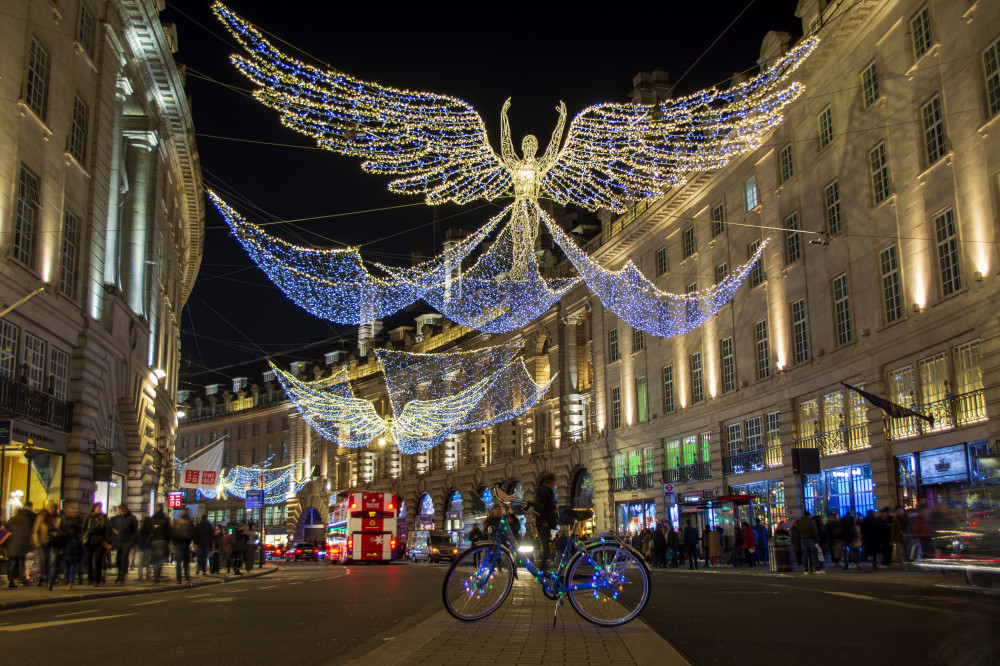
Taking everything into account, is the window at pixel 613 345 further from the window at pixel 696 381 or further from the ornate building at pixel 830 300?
the window at pixel 696 381

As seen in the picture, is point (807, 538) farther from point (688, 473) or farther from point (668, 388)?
point (668, 388)

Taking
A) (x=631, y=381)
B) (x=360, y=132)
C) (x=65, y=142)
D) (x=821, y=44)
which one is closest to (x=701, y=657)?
(x=360, y=132)

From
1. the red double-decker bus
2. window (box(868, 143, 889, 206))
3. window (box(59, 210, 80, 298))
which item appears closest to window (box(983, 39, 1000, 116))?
window (box(868, 143, 889, 206))

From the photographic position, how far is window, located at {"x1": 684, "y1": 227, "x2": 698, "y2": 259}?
133 ft

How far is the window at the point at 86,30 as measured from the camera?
25906mm

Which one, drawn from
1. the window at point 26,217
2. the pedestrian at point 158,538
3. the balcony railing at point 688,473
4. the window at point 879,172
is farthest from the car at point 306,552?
the window at point 879,172

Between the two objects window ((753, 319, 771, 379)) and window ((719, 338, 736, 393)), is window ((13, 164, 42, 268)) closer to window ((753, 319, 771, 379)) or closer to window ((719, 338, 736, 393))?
window ((753, 319, 771, 379))

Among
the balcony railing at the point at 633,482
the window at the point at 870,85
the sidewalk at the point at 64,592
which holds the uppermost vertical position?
the window at the point at 870,85

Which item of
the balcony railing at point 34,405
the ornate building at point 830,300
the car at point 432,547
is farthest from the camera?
the car at point 432,547

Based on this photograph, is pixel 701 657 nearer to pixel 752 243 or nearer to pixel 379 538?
pixel 752 243

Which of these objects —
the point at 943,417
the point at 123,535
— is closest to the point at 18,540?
the point at 123,535

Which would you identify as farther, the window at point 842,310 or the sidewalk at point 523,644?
the window at point 842,310

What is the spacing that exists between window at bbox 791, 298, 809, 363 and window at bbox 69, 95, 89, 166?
2193 centimetres

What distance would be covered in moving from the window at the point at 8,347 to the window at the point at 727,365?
80.1 ft
